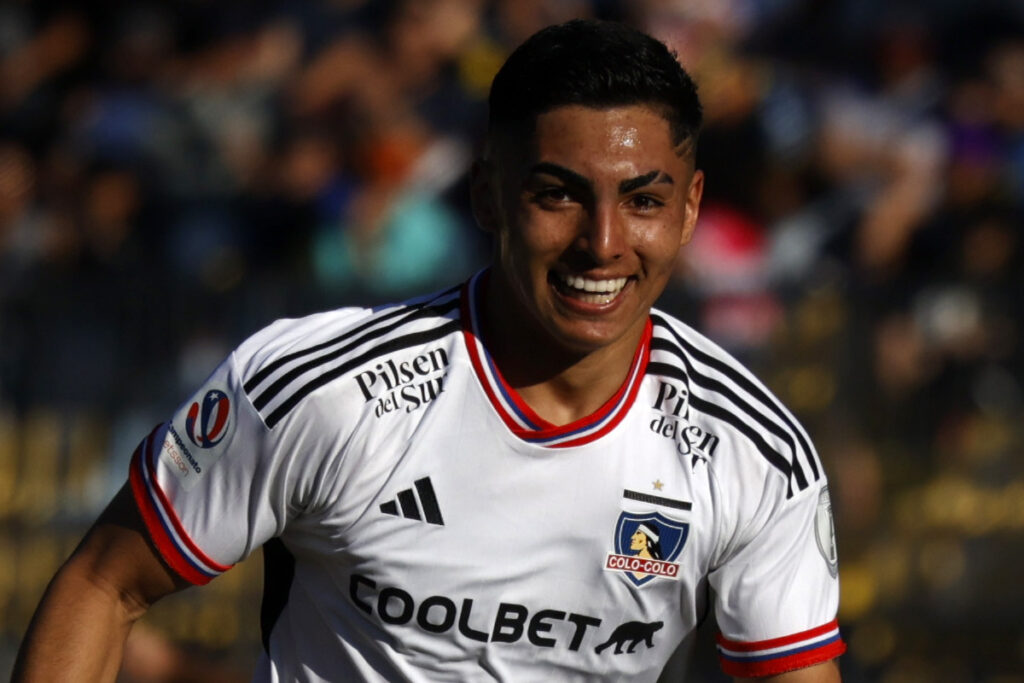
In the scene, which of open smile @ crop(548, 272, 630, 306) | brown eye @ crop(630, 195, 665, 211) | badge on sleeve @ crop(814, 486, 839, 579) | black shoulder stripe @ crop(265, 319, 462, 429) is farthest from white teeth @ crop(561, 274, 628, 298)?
badge on sleeve @ crop(814, 486, 839, 579)

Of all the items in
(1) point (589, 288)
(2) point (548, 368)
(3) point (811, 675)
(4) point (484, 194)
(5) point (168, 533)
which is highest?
(4) point (484, 194)

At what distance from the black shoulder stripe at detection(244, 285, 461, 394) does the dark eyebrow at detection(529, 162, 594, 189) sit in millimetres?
511

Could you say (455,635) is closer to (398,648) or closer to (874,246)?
(398,648)

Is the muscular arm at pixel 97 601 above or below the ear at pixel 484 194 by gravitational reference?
below

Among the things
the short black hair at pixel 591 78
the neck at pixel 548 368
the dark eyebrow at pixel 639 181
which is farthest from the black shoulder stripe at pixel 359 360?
the dark eyebrow at pixel 639 181

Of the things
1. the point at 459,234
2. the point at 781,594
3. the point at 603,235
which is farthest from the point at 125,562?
the point at 459,234

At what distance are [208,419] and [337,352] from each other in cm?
31

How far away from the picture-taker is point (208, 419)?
126 inches

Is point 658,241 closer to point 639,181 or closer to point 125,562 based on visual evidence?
point 639,181

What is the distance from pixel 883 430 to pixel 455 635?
13.0ft

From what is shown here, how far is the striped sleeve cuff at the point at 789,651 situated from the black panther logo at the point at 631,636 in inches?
7.9

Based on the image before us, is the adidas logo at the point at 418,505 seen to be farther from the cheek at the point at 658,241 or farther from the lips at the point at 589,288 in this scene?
the cheek at the point at 658,241

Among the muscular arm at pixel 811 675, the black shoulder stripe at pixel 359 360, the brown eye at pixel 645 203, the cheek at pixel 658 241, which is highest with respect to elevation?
the brown eye at pixel 645 203

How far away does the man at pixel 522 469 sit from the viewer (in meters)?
3.13
